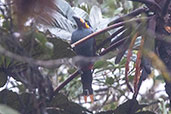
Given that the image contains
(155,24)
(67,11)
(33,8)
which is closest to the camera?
(33,8)

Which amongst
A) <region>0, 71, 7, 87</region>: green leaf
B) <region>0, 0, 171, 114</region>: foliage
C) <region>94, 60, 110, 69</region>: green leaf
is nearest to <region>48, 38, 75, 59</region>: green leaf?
<region>0, 0, 171, 114</region>: foliage

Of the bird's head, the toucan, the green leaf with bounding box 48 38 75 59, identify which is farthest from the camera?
the bird's head

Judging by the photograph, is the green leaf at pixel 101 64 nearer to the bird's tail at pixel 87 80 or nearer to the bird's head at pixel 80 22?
the bird's tail at pixel 87 80

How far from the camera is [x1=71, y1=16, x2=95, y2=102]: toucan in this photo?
2031 mm

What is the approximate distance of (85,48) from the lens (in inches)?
81.4

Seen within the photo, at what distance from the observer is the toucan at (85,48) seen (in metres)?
2.03

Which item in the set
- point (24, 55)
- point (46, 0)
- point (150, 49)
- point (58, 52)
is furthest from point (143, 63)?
point (24, 55)

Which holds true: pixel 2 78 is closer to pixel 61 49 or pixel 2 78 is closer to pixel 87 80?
pixel 61 49

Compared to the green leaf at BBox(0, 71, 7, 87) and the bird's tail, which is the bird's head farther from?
the green leaf at BBox(0, 71, 7, 87)

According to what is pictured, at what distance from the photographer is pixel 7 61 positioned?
1.59 meters

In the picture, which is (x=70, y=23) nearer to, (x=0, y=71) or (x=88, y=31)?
(x=88, y=31)

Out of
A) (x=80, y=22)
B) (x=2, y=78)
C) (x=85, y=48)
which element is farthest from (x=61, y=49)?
(x=80, y=22)

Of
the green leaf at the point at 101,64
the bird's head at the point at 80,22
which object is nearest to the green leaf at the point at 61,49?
the green leaf at the point at 101,64

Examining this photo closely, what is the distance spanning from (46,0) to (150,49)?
437 millimetres
